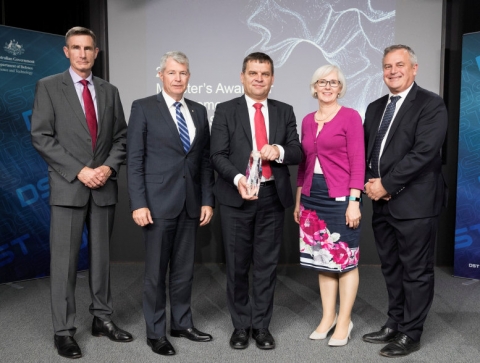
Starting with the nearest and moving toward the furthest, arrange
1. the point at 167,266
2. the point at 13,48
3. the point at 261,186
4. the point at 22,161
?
the point at 261,186
the point at 167,266
the point at 13,48
the point at 22,161

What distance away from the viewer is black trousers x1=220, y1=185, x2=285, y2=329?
291 centimetres

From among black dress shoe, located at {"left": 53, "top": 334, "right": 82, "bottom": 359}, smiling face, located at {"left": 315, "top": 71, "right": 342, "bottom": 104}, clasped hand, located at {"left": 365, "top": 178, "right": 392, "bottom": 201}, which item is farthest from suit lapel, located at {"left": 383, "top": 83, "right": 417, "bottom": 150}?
black dress shoe, located at {"left": 53, "top": 334, "right": 82, "bottom": 359}

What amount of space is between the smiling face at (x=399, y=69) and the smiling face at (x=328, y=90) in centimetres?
32

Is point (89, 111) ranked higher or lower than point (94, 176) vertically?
higher

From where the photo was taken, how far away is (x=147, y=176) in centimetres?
286

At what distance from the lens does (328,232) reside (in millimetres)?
2926

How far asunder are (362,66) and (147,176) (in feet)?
9.55

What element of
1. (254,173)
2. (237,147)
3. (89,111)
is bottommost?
(254,173)

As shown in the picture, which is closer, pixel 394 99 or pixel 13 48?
pixel 394 99

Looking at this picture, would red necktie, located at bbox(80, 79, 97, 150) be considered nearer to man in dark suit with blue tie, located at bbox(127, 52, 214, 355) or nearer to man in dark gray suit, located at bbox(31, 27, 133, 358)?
man in dark gray suit, located at bbox(31, 27, 133, 358)

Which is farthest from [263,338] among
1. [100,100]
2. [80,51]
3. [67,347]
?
[80,51]

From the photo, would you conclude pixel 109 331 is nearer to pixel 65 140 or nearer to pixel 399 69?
pixel 65 140

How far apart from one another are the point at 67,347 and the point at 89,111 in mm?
1377

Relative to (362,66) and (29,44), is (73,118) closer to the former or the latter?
(29,44)
